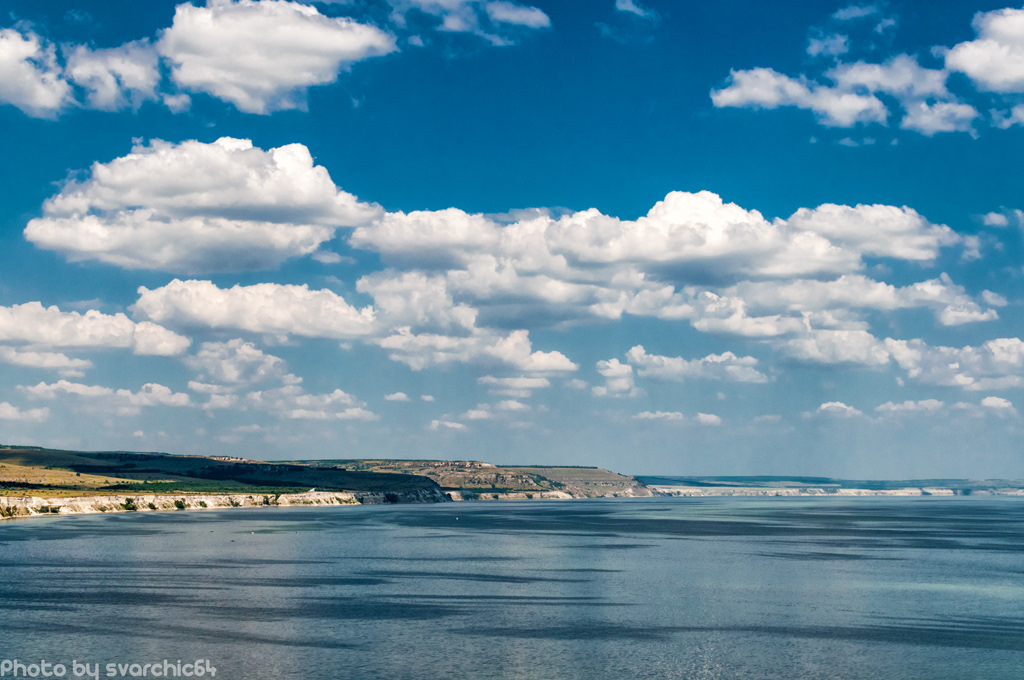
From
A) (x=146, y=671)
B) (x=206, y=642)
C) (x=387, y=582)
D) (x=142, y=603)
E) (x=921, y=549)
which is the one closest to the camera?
(x=146, y=671)

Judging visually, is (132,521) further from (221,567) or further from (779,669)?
(779,669)

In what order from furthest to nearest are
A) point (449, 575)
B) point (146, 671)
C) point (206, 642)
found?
point (449, 575), point (206, 642), point (146, 671)

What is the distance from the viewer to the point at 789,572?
101000 mm

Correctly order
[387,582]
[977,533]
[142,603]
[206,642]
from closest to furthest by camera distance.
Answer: [206,642] → [142,603] → [387,582] → [977,533]

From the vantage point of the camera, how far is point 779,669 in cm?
5328

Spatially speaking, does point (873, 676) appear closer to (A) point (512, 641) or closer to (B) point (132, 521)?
(A) point (512, 641)

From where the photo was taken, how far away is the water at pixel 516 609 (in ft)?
179

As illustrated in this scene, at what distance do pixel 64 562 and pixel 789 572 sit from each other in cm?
7628

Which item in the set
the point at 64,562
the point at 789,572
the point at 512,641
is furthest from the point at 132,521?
the point at 512,641

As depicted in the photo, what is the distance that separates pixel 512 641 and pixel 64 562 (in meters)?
64.7

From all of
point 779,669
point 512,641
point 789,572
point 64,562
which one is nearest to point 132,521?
point 64,562

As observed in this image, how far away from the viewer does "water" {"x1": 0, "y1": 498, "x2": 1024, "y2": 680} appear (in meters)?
54.5

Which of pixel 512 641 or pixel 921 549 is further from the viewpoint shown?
pixel 921 549

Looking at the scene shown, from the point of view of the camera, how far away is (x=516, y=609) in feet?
241
